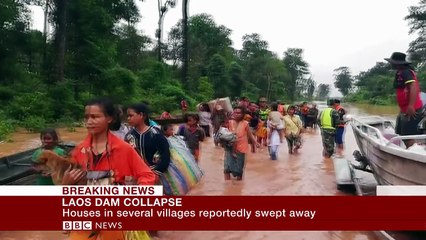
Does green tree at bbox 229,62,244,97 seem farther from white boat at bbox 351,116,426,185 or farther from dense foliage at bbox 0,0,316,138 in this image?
white boat at bbox 351,116,426,185

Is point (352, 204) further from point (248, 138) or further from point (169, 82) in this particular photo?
point (169, 82)

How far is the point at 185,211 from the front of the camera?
9.17 feet

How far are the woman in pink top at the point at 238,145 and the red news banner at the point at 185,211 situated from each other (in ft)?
13.7

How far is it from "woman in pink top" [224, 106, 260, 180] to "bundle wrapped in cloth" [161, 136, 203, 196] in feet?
5.16

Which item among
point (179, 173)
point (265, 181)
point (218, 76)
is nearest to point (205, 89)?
point (218, 76)

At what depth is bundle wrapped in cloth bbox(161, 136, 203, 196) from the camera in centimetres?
462

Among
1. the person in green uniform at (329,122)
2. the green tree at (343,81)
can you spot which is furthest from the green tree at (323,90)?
the person in green uniform at (329,122)

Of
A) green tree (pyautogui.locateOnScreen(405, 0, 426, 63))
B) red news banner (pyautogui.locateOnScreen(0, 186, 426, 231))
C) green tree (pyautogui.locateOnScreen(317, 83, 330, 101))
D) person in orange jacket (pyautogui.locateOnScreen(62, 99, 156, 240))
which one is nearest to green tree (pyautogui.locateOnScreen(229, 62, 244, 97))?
green tree (pyautogui.locateOnScreen(405, 0, 426, 63))

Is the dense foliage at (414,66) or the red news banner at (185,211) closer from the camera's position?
the red news banner at (185,211)

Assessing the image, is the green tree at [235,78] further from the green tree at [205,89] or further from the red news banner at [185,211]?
the red news banner at [185,211]

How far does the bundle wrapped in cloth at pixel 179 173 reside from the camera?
462 cm

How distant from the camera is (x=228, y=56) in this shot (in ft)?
148

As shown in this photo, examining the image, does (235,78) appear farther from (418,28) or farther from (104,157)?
(104,157)

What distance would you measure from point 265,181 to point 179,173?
3.44 m
